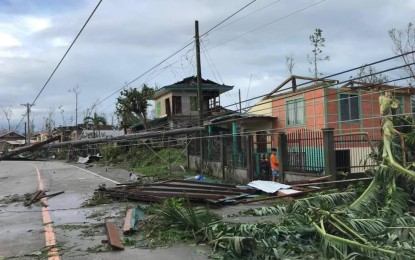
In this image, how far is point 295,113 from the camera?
2780 centimetres

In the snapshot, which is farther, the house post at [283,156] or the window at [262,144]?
the window at [262,144]

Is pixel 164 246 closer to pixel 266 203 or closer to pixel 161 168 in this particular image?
pixel 266 203

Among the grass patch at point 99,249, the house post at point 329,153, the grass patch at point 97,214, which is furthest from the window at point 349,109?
the grass patch at point 99,249

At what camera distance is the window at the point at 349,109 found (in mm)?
25641

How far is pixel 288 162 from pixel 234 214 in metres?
6.93

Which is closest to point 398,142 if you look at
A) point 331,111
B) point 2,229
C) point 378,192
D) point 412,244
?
point 378,192

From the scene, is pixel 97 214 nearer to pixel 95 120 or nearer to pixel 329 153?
pixel 329 153

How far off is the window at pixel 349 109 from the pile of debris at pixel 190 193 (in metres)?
11.6

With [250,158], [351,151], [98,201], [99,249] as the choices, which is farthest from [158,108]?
[99,249]

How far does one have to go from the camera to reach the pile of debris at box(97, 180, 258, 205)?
46.0ft

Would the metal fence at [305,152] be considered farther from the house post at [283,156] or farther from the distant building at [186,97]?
the distant building at [186,97]

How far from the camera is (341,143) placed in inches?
673

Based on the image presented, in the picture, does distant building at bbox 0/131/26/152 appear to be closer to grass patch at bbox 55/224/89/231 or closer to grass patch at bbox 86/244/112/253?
grass patch at bbox 55/224/89/231

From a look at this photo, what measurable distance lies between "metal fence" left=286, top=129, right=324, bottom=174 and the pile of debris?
8.36ft
